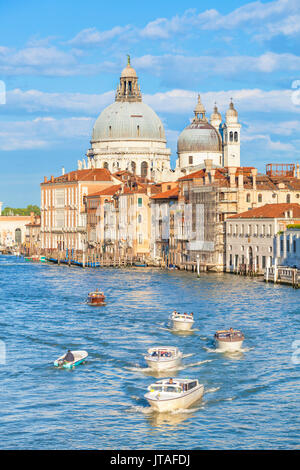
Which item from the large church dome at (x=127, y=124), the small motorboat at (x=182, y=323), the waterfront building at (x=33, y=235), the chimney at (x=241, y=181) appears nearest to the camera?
the small motorboat at (x=182, y=323)

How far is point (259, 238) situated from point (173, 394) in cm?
4967

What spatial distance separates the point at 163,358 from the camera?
3334cm

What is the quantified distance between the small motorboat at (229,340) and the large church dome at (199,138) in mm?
100320

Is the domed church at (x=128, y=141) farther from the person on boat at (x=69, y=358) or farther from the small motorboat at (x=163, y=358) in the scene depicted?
the person on boat at (x=69, y=358)

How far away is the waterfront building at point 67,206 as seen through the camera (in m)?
129

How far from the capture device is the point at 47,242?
14462cm

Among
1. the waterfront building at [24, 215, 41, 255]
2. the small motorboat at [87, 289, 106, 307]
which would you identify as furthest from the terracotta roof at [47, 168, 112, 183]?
the small motorboat at [87, 289, 106, 307]

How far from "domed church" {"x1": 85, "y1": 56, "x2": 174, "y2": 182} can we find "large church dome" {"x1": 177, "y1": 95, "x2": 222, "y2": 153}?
11.7 metres

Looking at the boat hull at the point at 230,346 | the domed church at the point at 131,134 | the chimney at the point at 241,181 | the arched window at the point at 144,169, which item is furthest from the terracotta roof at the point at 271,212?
the arched window at the point at 144,169

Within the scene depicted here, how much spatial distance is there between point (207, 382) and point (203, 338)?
9547 millimetres

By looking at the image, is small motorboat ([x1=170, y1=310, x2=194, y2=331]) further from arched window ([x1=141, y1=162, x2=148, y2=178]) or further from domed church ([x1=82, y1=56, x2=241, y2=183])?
arched window ([x1=141, y1=162, x2=148, y2=178])

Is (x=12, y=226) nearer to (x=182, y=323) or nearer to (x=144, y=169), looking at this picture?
(x=144, y=169)

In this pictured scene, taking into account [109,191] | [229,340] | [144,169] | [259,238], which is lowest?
[229,340]

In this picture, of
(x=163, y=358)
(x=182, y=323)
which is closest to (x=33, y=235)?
(x=182, y=323)
